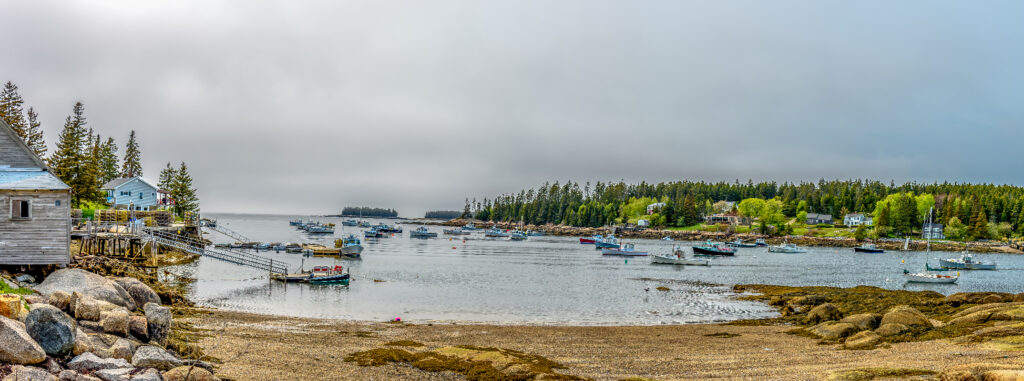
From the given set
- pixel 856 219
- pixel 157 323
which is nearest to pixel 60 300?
pixel 157 323

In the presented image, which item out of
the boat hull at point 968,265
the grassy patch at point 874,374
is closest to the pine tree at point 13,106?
the grassy patch at point 874,374

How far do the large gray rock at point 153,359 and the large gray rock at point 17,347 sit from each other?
6.79 feet

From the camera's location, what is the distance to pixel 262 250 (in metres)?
91.7

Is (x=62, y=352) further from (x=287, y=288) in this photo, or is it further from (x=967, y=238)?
(x=967, y=238)

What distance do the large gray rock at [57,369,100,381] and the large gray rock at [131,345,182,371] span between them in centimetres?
158

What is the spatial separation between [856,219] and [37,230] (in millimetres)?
212611

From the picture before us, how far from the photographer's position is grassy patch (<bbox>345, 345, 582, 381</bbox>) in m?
17.8

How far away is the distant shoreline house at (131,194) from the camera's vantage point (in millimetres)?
67312

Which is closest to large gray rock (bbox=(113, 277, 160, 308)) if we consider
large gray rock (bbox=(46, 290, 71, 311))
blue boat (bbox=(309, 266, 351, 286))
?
large gray rock (bbox=(46, 290, 71, 311))

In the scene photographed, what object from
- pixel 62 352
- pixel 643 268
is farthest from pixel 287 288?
pixel 643 268

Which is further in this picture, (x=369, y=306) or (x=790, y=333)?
(x=369, y=306)

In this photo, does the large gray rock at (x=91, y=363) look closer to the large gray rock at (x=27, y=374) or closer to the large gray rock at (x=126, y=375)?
the large gray rock at (x=126, y=375)

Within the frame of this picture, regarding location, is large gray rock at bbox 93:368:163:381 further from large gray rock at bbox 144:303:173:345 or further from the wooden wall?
the wooden wall

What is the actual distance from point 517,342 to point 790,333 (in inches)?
506
